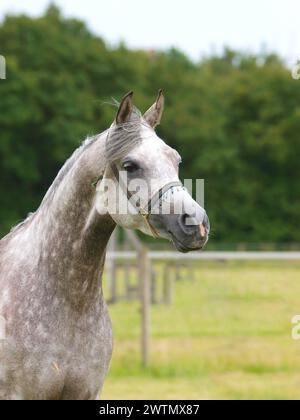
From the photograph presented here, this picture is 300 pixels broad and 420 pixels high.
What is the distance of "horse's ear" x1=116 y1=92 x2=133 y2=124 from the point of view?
129 inches

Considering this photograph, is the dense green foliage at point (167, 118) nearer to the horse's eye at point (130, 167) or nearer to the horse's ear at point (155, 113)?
the horse's ear at point (155, 113)

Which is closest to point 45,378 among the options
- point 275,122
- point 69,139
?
point 69,139

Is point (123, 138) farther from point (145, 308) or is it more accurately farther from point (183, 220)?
point (145, 308)

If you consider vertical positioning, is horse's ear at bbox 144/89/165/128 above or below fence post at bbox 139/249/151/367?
above

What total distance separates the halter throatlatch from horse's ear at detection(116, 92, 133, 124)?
0.66ft

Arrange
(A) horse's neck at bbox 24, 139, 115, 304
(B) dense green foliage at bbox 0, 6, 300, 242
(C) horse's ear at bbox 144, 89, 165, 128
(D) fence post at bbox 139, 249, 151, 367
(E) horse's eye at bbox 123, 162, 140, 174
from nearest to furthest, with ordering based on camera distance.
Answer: (E) horse's eye at bbox 123, 162, 140, 174 → (A) horse's neck at bbox 24, 139, 115, 304 → (C) horse's ear at bbox 144, 89, 165, 128 → (D) fence post at bbox 139, 249, 151, 367 → (B) dense green foliage at bbox 0, 6, 300, 242

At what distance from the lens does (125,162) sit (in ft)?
10.7

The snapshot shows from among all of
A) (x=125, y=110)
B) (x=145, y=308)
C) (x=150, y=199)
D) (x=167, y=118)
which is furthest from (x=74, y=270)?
(x=167, y=118)

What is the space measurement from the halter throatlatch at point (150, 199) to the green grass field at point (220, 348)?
167 inches

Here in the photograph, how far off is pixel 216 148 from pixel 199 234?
3127 cm

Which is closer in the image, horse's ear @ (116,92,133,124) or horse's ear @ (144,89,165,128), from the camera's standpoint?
horse's ear @ (116,92,133,124)

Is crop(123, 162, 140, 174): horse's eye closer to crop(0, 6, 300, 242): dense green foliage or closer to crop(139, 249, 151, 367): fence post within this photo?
crop(139, 249, 151, 367): fence post

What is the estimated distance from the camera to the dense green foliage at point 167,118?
29594mm

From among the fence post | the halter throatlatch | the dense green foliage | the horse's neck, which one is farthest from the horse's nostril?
the dense green foliage
